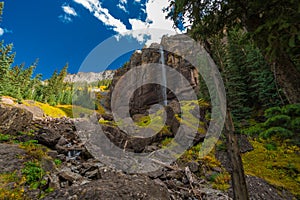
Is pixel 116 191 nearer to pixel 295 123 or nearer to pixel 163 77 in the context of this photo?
pixel 295 123

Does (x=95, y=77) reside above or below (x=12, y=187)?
above

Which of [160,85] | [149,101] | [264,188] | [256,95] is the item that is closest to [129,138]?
[264,188]

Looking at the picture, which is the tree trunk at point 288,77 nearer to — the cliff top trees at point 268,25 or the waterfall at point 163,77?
the cliff top trees at point 268,25

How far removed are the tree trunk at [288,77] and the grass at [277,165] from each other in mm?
5611

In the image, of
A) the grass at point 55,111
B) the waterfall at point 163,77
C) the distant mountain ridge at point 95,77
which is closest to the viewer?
the grass at point 55,111

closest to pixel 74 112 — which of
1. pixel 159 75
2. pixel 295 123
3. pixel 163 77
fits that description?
pixel 159 75

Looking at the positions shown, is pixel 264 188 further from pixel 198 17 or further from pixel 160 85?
pixel 160 85

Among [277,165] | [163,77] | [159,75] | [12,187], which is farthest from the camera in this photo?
[159,75]

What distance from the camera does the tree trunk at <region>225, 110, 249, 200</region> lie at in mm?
4516

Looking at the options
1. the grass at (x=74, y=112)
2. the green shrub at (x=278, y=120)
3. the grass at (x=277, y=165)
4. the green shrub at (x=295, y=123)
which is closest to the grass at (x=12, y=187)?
the green shrub at (x=278, y=120)

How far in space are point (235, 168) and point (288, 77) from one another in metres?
2.87

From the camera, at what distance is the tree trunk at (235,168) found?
4516mm

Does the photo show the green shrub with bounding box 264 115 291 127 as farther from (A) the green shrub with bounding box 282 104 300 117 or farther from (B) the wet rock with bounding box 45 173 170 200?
(B) the wet rock with bounding box 45 173 170 200

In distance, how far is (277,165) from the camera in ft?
30.4
